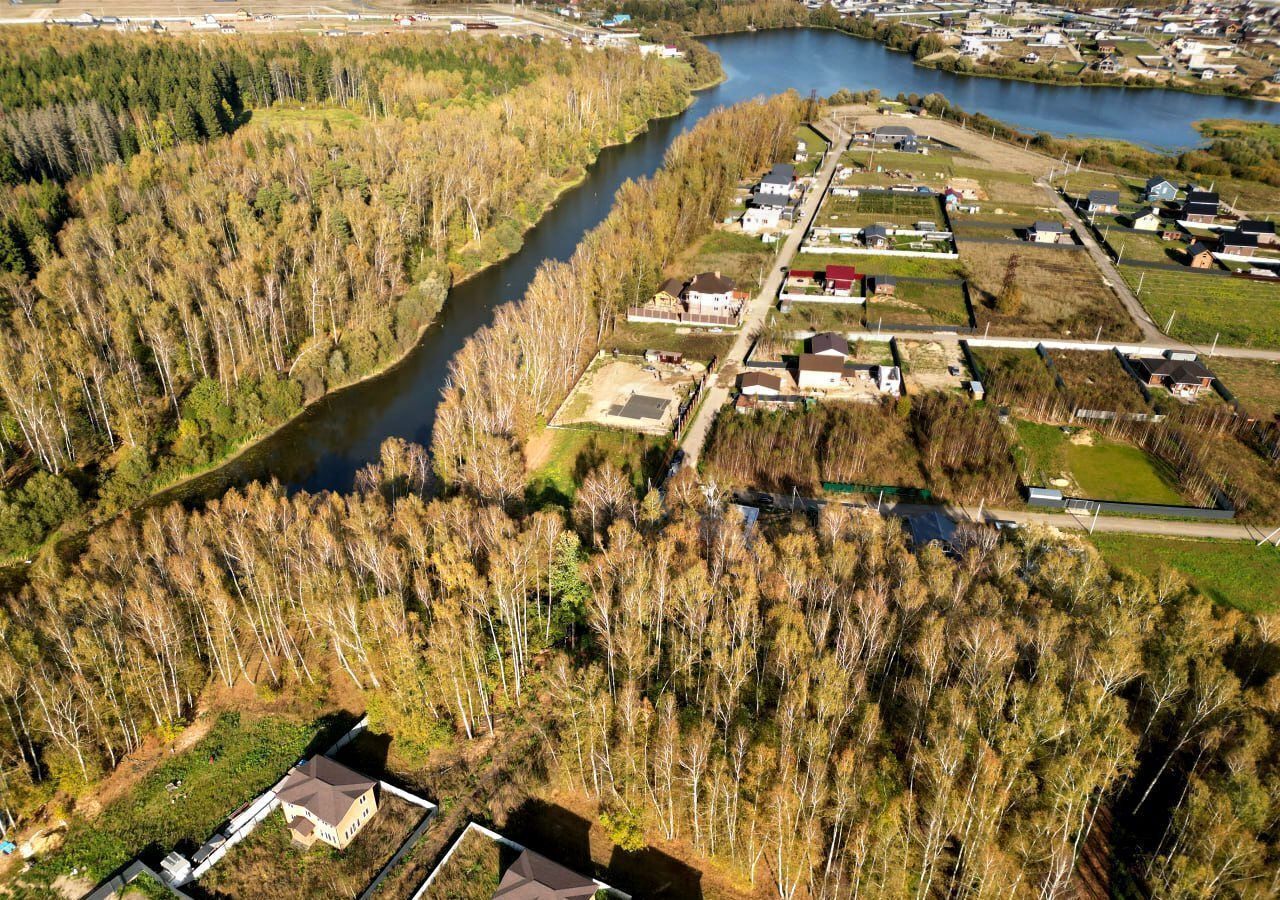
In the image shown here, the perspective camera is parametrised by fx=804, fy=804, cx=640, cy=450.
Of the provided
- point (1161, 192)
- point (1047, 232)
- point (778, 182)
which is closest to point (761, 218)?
point (778, 182)

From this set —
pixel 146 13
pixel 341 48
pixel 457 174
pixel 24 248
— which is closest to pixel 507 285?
pixel 457 174

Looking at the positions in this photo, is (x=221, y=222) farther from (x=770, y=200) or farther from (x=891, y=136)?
(x=891, y=136)

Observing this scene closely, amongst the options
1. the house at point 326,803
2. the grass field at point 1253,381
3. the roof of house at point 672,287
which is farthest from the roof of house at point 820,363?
the house at point 326,803

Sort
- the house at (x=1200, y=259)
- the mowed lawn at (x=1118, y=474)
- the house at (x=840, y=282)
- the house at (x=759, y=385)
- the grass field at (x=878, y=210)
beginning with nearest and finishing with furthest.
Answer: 1. the mowed lawn at (x=1118, y=474)
2. the house at (x=759, y=385)
3. the house at (x=840, y=282)
4. the house at (x=1200, y=259)
5. the grass field at (x=878, y=210)

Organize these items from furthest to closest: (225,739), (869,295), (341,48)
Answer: (341,48), (869,295), (225,739)

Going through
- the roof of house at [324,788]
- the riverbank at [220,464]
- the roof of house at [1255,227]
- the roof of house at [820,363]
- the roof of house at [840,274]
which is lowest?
the riverbank at [220,464]

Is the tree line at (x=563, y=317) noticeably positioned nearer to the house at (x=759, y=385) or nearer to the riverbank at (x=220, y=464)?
the riverbank at (x=220, y=464)

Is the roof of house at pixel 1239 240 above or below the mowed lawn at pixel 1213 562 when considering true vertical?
above

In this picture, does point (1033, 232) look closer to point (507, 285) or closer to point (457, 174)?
point (507, 285)
